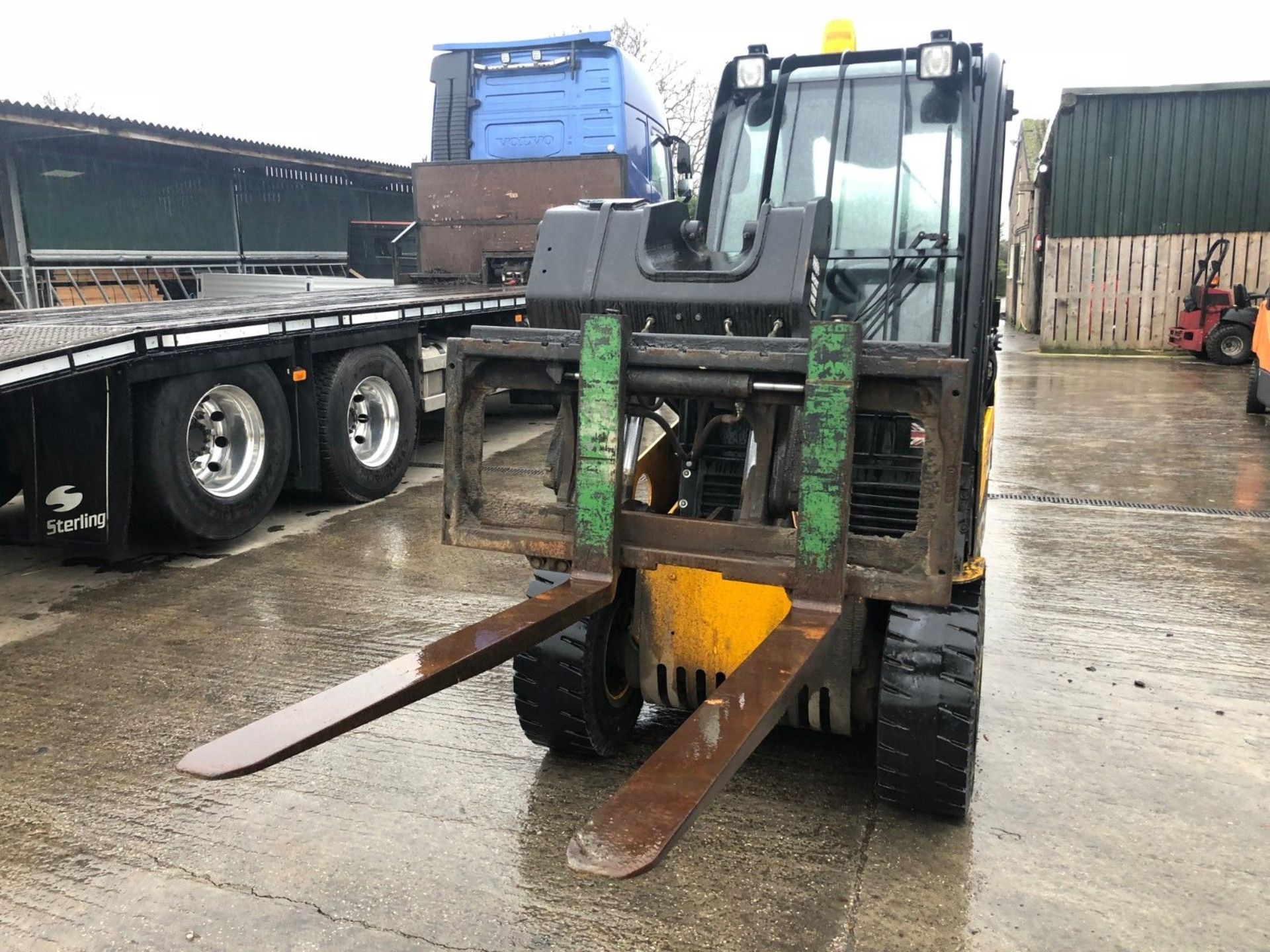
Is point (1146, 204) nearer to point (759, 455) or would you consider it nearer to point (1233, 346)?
point (1233, 346)

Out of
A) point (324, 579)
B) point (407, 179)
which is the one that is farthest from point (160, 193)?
point (324, 579)

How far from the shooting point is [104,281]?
14297mm

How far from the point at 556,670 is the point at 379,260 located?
14.7m

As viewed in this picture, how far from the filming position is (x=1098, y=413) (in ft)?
37.6

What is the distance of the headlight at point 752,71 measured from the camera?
3660 mm

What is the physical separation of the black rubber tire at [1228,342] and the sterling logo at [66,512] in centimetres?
1649

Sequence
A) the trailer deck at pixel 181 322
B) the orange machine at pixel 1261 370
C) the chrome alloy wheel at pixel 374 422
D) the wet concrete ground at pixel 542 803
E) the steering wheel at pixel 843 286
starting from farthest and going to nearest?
the orange machine at pixel 1261 370 < the chrome alloy wheel at pixel 374 422 < the trailer deck at pixel 181 322 < the steering wheel at pixel 843 286 < the wet concrete ground at pixel 542 803

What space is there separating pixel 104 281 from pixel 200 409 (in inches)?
388

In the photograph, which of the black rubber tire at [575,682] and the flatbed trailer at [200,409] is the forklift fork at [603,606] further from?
the flatbed trailer at [200,409]

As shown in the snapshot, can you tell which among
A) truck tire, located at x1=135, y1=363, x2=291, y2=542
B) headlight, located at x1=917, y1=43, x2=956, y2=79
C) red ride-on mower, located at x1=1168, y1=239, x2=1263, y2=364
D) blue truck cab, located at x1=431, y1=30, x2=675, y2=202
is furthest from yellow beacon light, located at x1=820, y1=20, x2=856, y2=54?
red ride-on mower, located at x1=1168, y1=239, x2=1263, y2=364

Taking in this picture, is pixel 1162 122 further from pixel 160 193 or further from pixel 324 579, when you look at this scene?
pixel 324 579

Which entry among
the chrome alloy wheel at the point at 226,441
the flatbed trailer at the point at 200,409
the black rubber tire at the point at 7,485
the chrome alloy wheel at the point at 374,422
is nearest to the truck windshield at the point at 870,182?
the flatbed trailer at the point at 200,409

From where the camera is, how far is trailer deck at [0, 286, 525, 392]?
4.79 meters

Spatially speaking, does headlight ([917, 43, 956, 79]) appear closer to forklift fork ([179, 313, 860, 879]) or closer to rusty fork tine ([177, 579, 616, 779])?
forklift fork ([179, 313, 860, 879])
